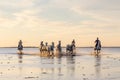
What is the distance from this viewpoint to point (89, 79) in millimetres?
28703

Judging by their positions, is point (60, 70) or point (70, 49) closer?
point (60, 70)

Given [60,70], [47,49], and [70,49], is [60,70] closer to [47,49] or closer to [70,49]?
[47,49]

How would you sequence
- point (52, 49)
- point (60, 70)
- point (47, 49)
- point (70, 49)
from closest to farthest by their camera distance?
point (60, 70) → point (52, 49) → point (47, 49) → point (70, 49)

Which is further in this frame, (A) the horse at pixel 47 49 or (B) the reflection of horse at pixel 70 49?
(B) the reflection of horse at pixel 70 49

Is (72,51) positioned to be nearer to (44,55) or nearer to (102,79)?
(44,55)

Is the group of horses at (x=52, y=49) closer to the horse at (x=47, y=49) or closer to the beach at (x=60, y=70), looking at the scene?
the horse at (x=47, y=49)

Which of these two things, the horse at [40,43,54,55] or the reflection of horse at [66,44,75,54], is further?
the reflection of horse at [66,44,75,54]

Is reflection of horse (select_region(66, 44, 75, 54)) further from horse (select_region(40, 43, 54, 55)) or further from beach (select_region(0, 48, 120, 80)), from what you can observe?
beach (select_region(0, 48, 120, 80))

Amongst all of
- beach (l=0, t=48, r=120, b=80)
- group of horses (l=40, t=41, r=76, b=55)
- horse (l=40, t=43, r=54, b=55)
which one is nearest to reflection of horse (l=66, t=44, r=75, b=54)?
group of horses (l=40, t=41, r=76, b=55)

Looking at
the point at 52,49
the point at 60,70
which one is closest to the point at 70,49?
the point at 52,49

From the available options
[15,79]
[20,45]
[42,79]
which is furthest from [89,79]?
[20,45]

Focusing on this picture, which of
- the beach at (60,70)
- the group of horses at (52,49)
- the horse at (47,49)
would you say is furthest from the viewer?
the group of horses at (52,49)

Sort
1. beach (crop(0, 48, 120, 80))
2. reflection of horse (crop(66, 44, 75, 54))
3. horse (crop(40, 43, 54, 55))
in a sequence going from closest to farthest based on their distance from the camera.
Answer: beach (crop(0, 48, 120, 80))
horse (crop(40, 43, 54, 55))
reflection of horse (crop(66, 44, 75, 54))

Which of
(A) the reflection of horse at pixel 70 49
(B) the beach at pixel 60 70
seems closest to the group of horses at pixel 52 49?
(A) the reflection of horse at pixel 70 49
